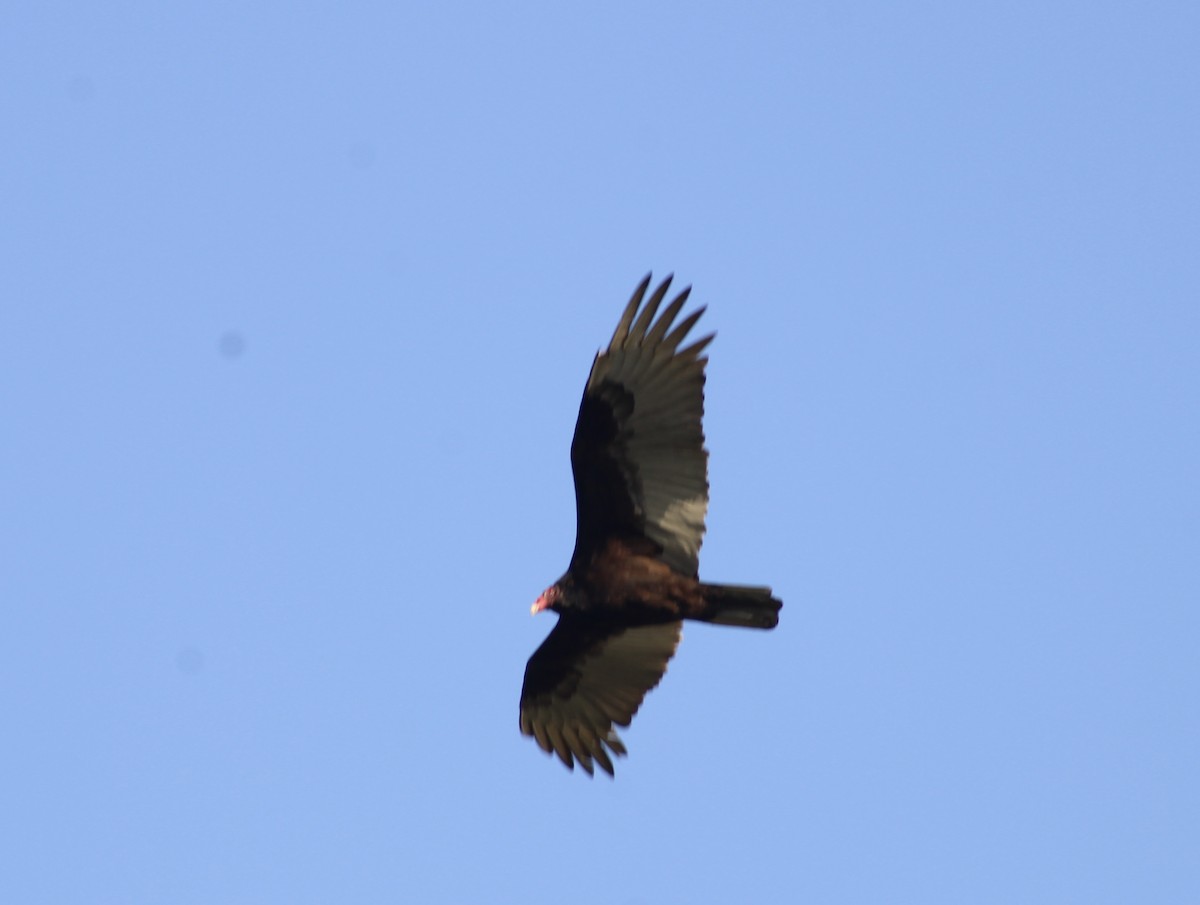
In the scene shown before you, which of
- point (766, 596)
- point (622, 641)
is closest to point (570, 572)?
point (622, 641)

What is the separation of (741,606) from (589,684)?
177 centimetres

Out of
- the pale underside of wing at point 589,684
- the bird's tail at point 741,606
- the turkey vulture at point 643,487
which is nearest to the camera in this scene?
the bird's tail at point 741,606

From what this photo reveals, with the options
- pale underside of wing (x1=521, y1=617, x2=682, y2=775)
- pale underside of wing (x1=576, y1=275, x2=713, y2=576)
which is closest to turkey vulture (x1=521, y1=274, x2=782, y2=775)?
pale underside of wing (x1=576, y1=275, x2=713, y2=576)

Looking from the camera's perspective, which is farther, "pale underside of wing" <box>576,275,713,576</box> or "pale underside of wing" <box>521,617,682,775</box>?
"pale underside of wing" <box>521,617,682,775</box>

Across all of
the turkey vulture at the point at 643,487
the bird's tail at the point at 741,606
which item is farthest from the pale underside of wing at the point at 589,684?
the bird's tail at the point at 741,606

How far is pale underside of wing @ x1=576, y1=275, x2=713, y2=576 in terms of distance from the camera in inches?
480

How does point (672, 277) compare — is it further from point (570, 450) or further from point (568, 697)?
point (568, 697)

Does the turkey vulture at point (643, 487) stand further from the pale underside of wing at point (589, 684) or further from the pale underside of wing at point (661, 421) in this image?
the pale underside of wing at point (589, 684)

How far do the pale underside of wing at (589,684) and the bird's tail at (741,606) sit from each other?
2.64 ft

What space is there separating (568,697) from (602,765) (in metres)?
0.60

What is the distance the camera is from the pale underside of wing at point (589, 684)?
12945mm

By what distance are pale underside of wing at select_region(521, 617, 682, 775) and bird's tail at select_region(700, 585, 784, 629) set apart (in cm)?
81

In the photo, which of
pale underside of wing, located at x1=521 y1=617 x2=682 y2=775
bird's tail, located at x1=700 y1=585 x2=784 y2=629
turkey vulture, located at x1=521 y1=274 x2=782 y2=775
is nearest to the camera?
bird's tail, located at x1=700 y1=585 x2=784 y2=629

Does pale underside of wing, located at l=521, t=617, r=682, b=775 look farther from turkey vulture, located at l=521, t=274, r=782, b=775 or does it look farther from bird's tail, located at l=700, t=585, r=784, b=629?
bird's tail, located at l=700, t=585, r=784, b=629
